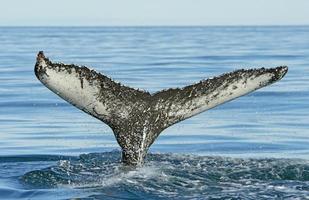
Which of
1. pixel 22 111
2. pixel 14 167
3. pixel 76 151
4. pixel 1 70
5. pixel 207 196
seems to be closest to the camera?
pixel 207 196

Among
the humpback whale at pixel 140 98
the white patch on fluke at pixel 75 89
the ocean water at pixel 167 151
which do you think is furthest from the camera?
the ocean water at pixel 167 151

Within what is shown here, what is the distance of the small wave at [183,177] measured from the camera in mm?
8148

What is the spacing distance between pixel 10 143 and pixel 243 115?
16.0 feet

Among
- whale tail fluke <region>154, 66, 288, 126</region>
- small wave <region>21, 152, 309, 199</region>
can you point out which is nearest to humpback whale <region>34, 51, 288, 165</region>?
whale tail fluke <region>154, 66, 288, 126</region>

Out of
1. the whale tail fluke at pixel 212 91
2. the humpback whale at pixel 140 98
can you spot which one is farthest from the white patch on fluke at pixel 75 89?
the whale tail fluke at pixel 212 91

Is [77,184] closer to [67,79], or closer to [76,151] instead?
[67,79]

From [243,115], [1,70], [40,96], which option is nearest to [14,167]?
[243,115]

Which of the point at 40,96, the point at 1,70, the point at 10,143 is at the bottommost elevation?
the point at 10,143

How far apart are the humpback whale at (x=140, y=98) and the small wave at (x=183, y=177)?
360 millimetres

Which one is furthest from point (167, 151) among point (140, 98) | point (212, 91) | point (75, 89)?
point (75, 89)

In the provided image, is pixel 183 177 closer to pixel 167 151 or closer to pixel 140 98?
pixel 140 98

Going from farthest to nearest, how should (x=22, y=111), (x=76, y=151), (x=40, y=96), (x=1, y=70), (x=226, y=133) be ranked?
(x=1, y=70) < (x=40, y=96) < (x=22, y=111) < (x=226, y=133) < (x=76, y=151)

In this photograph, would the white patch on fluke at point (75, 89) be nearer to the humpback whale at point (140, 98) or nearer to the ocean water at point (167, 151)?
the humpback whale at point (140, 98)

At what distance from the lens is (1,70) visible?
26797 millimetres
